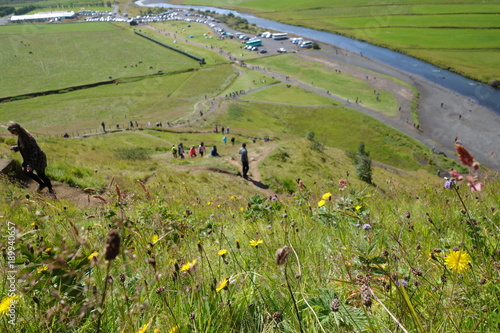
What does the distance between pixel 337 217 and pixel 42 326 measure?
11.0 ft

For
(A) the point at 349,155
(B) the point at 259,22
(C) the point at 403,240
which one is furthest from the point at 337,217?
(B) the point at 259,22

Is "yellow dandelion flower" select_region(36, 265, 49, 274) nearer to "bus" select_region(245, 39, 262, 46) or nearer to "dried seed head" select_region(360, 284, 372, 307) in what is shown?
"dried seed head" select_region(360, 284, 372, 307)

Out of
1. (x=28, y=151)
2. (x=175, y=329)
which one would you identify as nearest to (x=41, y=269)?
(x=175, y=329)

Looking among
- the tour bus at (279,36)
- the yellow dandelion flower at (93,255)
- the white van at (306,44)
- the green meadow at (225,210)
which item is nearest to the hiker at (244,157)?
the green meadow at (225,210)

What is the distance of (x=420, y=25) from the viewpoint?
117062 millimetres

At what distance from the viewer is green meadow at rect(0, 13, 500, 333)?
7.18ft

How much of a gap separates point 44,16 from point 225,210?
211206 mm

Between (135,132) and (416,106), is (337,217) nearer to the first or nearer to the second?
(135,132)

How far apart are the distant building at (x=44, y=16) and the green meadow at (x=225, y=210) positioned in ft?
143

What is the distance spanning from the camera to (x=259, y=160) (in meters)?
21.3

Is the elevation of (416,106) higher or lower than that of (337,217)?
lower

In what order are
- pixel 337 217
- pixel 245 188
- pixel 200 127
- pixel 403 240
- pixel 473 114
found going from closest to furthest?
1. pixel 403 240
2. pixel 337 217
3. pixel 245 188
4. pixel 200 127
5. pixel 473 114

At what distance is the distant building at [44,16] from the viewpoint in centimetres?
16112

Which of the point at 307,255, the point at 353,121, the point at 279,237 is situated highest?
the point at 307,255
